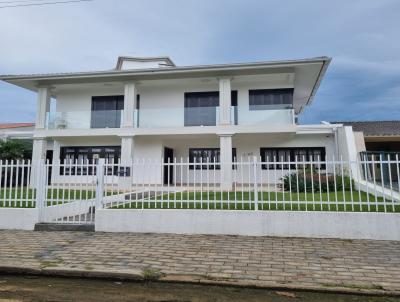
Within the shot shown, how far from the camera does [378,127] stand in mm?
23125

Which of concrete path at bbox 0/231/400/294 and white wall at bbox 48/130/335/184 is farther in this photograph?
white wall at bbox 48/130/335/184

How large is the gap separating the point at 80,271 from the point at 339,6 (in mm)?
11342

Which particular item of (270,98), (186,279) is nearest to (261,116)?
(270,98)

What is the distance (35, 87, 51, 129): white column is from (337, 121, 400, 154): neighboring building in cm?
1770

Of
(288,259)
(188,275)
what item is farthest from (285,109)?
(188,275)

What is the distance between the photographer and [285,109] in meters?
17.4

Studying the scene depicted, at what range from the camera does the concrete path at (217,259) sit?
4555mm

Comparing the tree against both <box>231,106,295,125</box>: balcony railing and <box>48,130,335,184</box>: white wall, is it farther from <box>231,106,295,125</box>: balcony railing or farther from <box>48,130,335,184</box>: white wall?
<box>231,106,295,125</box>: balcony railing

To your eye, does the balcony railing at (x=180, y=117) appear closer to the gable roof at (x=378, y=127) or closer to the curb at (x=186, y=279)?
the gable roof at (x=378, y=127)

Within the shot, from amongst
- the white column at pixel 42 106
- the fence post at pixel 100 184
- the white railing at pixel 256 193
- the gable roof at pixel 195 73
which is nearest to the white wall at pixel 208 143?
the white column at pixel 42 106

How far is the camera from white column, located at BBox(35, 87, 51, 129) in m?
19.4

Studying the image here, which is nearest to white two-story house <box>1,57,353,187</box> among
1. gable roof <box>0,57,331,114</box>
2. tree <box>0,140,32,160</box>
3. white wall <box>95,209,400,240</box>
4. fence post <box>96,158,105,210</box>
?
gable roof <box>0,57,331,114</box>

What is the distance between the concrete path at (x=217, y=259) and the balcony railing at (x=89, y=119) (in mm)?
12084

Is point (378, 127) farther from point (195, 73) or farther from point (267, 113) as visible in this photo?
point (195, 73)
